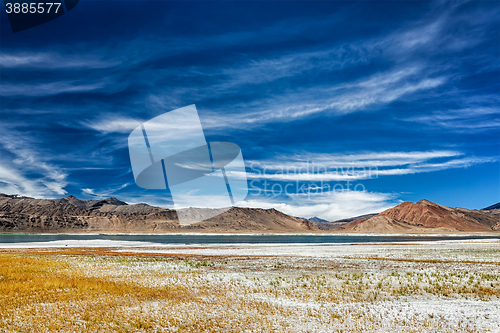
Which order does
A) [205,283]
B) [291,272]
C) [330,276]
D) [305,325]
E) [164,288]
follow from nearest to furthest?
[305,325] → [164,288] → [205,283] → [330,276] → [291,272]

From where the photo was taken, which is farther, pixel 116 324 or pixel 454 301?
pixel 454 301

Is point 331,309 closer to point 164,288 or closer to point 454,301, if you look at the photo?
point 454,301

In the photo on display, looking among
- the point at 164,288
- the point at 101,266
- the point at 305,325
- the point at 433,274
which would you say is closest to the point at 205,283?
the point at 164,288

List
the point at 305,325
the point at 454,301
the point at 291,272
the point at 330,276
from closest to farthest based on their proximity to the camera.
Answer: the point at 305,325, the point at 454,301, the point at 330,276, the point at 291,272

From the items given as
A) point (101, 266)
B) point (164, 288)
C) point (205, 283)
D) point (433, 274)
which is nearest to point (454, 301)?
point (433, 274)

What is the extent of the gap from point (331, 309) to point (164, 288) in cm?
1010

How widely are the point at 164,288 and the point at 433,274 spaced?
1934 centimetres

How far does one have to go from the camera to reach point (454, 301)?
16797 millimetres

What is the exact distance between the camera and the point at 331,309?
50.3 feet

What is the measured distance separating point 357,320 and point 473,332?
4103 millimetres

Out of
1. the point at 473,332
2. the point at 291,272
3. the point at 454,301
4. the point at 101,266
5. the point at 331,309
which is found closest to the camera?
the point at 473,332

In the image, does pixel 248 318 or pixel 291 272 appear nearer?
pixel 248 318

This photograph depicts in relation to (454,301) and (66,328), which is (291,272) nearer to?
(454,301)

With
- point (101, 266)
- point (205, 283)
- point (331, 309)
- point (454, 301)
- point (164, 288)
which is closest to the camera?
point (331, 309)
